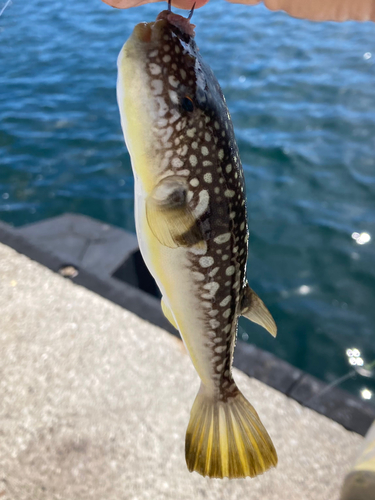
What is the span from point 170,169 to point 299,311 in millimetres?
4628

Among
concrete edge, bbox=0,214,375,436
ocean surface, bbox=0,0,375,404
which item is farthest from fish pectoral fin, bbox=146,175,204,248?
ocean surface, bbox=0,0,375,404

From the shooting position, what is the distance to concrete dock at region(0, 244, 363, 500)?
9.93 feet

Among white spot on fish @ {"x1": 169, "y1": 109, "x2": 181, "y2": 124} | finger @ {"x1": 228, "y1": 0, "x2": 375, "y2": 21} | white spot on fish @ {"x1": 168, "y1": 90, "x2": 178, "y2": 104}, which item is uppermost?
finger @ {"x1": 228, "y1": 0, "x2": 375, "y2": 21}

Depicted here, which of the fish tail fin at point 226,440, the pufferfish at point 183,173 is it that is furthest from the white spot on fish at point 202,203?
the fish tail fin at point 226,440

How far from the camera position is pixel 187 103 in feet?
5.09

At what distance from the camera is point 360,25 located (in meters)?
12.9

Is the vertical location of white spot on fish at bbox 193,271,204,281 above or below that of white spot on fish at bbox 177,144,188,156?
below

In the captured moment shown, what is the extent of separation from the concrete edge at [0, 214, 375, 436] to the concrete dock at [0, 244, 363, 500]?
0.08 m

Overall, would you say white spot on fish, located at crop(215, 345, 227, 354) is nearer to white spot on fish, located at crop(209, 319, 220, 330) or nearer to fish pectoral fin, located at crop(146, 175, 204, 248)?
white spot on fish, located at crop(209, 319, 220, 330)

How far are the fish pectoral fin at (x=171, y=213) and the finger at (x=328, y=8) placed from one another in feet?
6.90

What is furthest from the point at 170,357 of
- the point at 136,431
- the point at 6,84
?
the point at 6,84

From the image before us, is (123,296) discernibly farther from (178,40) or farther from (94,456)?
(178,40)

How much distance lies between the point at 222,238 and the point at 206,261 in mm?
110

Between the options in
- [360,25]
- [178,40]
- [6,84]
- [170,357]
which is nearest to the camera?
[178,40]
